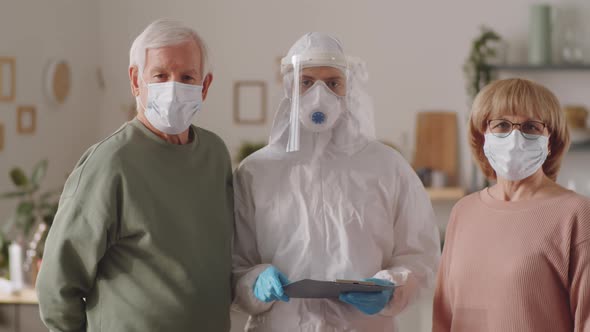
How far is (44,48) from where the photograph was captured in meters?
4.99

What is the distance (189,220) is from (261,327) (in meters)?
0.36

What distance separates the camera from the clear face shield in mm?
2012

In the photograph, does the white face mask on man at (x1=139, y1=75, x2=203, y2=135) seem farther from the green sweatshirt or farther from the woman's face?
the woman's face

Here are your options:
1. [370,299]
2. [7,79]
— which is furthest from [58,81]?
[370,299]

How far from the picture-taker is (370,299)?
188 cm

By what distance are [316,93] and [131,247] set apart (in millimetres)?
592

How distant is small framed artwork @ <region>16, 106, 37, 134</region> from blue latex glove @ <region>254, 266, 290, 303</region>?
3.24m

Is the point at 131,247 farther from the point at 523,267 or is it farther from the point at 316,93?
the point at 523,267


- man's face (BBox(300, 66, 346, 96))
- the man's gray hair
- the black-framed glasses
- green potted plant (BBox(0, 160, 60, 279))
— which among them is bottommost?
green potted plant (BBox(0, 160, 60, 279))

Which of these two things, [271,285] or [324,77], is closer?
[271,285]

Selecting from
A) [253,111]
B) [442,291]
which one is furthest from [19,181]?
[442,291]

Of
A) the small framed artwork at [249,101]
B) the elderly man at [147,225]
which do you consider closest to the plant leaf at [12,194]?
the small framed artwork at [249,101]

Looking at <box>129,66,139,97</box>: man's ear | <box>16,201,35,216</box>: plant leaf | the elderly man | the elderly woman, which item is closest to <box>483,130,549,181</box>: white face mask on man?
the elderly woman

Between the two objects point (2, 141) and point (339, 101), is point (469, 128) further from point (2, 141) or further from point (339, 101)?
point (2, 141)
